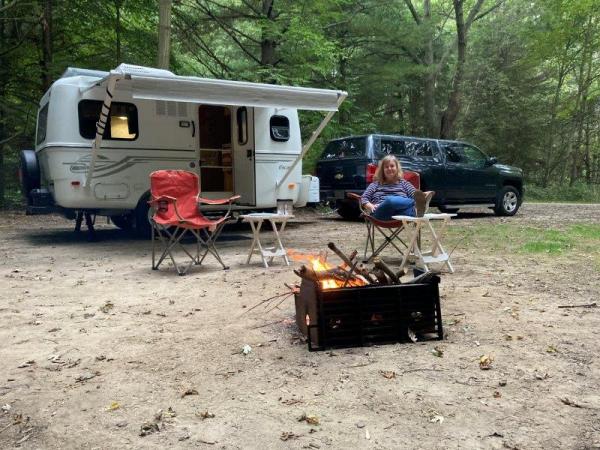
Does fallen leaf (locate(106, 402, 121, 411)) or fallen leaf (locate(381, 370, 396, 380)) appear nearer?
fallen leaf (locate(106, 402, 121, 411))

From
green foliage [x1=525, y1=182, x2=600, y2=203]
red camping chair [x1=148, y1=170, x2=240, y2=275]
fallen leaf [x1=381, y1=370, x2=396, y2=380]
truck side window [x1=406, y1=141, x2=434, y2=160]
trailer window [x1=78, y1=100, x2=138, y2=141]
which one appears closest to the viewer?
fallen leaf [x1=381, y1=370, x2=396, y2=380]

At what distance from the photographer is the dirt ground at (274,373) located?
6.49ft

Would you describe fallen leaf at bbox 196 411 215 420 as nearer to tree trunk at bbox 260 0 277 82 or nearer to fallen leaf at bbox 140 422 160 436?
fallen leaf at bbox 140 422 160 436

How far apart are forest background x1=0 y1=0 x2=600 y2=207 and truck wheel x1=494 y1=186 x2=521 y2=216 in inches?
175

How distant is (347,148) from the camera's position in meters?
9.77

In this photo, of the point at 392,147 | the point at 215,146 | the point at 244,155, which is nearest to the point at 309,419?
the point at 244,155

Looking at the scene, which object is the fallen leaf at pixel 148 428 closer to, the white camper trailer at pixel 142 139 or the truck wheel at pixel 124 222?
the white camper trailer at pixel 142 139

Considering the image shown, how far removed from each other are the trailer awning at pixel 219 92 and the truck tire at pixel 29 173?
7.26 ft

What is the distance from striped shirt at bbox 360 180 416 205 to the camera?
5289mm

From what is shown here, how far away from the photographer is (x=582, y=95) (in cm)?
1984

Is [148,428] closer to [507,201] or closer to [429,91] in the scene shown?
[507,201]

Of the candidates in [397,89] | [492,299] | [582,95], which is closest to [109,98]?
[492,299]

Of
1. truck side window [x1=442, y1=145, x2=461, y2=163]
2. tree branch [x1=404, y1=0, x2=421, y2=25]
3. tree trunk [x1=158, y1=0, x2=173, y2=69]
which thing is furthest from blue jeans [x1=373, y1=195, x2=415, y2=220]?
tree branch [x1=404, y1=0, x2=421, y2=25]

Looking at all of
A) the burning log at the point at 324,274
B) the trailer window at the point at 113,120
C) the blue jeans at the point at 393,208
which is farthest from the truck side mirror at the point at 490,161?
the burning log at the point at 324,274
